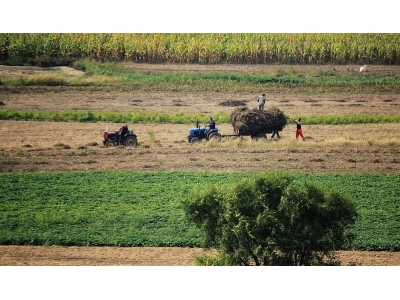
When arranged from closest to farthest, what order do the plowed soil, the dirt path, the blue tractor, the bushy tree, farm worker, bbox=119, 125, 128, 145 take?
1. the bushy tree
2. the dirt path
3. the plowed soil
4. farm worker, bbox=119, 125, 128, 145
5. the blue tractor

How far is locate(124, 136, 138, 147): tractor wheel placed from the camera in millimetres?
11570

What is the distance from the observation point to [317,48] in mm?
11562

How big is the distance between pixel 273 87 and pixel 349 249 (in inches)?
93.4

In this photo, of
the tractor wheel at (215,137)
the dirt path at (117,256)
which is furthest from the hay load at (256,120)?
the dirt path at (117,256)

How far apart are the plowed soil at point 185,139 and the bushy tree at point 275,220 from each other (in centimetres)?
102

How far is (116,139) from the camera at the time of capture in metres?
11.5

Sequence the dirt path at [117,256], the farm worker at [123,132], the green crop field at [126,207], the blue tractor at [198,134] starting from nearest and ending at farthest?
the dirt path at [117,256] < the green crop field at [126,207] < the farm worker at [123,132] < the blue tractor at [198,134]

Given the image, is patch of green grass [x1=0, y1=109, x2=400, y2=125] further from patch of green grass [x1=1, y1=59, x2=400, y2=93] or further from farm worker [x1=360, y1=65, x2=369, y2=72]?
farm worker [x1=360, y1=65, x2=369, y2=72]

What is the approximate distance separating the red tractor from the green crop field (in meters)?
0.41

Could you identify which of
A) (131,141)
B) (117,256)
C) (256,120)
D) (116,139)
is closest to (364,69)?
(256,120)

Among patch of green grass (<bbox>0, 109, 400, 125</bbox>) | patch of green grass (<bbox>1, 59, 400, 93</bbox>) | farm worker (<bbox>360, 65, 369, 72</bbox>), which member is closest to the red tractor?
patch of green grass (<bbox>0, 109, 400, 125</bbox>)

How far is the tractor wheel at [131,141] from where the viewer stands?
11.6 m

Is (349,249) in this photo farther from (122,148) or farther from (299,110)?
(122,148)

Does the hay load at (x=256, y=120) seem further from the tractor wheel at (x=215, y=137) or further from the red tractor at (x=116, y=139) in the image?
the red tractor at (x=116, y=139)
